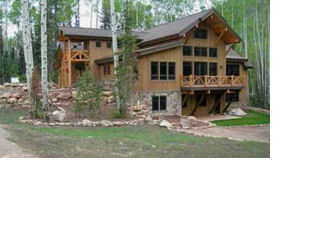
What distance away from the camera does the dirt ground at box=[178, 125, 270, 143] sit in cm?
689

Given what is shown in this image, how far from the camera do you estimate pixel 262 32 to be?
24.4ft

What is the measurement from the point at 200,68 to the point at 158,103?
2.13 m

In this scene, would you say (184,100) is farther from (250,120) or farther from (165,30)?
(250,120)

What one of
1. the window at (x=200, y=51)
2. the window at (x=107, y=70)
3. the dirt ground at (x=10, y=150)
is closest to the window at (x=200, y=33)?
the window at (x=200, y=51)

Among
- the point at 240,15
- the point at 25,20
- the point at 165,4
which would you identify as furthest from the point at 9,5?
the point at 240,15

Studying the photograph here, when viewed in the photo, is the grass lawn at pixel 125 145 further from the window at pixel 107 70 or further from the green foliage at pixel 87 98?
the window at pixel 107 70

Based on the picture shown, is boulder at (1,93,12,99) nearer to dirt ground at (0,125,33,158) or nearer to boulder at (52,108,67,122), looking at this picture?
boulder at (52,108,67,122)

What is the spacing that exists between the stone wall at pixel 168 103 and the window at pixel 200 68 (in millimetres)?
1154

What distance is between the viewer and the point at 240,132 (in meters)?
7.82

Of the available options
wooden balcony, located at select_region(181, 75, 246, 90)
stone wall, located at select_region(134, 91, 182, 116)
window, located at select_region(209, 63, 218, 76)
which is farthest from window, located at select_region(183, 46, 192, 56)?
stone wall, located at select_region(134, 91, 182, 116)

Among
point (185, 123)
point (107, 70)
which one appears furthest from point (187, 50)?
point (185, 123)

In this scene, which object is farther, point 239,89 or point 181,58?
point 239,89
